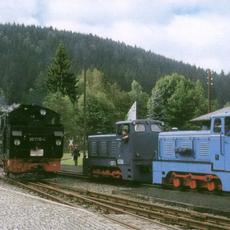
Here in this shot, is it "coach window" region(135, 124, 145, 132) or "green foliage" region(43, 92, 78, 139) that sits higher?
"green foliage" region(43, 92, 78, 139)

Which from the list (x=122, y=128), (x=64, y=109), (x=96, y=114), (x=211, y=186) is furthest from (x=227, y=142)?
(x=96, y=114)

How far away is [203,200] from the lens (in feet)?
51.3

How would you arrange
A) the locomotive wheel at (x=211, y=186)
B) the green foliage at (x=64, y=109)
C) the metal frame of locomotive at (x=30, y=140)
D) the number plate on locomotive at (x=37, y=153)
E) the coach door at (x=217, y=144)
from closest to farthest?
the coach door at (x=217, y=144)
the locomotive wheel at (x=211, y=186)
the metal frame of locomotive at (x=30, y=140)
the number plate on locomotive at (x=37, y=153)
the green foliage at (x=64, y=109)

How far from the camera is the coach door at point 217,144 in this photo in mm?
17562

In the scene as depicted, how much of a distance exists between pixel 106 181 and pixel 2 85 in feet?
462

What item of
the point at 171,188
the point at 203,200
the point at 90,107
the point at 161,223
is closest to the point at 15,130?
the point at 171,188

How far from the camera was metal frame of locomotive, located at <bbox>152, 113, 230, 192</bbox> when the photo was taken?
1752 cm

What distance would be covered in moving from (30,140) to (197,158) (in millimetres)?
8467

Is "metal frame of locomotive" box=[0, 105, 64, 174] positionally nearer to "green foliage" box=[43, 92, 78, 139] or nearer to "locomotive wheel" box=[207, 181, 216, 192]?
"locomotive wheel" box=[207, 181, 216, 192]

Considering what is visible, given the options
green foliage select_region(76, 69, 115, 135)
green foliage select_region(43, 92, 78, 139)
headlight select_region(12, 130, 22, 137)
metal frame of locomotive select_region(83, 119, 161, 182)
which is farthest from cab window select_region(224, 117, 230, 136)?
green foliage select_region(76, 69, 115, 135)

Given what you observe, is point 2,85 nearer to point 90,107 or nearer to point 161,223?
point 90,107

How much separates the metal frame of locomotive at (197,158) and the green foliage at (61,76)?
6257 cm

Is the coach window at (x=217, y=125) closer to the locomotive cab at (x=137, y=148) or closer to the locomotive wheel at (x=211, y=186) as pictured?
the locomotive wheel at (x=211, y=186)

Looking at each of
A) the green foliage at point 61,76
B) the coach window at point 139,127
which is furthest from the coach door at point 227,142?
the green foliage at point 61,76
